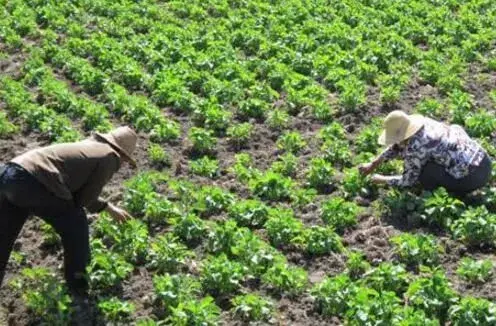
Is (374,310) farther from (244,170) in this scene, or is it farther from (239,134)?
(239,134)

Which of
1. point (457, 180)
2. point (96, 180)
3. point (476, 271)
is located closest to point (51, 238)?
point (96, 180)

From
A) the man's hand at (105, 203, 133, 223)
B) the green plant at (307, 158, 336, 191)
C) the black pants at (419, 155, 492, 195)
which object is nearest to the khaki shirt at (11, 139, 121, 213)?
the man's hand at (105, 203, 133, 223)

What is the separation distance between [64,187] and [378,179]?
14.0 feet

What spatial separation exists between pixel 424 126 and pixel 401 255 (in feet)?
5.46

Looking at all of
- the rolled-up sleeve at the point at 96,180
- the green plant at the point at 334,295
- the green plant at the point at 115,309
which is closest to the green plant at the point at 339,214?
the green plant at the point at 334,295

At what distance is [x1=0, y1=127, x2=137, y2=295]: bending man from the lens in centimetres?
770

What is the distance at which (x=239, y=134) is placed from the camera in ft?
39.3

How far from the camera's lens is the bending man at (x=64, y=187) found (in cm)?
770

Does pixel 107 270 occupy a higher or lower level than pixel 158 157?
higher

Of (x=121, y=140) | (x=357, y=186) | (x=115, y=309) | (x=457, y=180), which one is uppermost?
(x=121, y=140)

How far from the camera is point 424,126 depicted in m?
9.77

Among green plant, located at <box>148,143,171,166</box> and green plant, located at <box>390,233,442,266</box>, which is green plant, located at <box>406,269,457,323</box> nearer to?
green plant, located at <box>390,233,442,266</box>

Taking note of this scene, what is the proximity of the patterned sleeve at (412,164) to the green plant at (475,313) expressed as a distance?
2.38 m

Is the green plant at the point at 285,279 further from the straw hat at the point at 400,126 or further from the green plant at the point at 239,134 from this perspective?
the green plant at the point at 239,134
